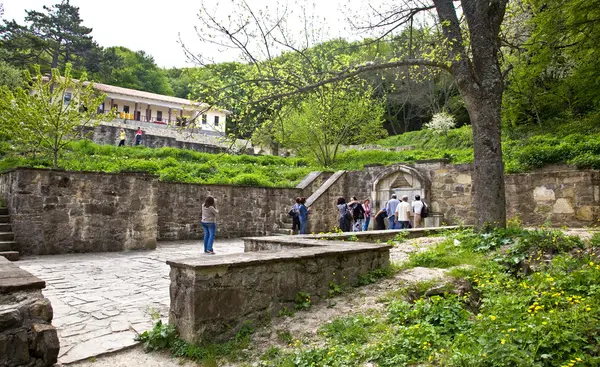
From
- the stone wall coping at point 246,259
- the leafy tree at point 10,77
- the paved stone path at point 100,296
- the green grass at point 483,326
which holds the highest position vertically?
the leafy tree at point 10,77

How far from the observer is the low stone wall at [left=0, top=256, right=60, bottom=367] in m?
3.06

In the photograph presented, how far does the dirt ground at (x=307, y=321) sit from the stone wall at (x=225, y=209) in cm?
1013

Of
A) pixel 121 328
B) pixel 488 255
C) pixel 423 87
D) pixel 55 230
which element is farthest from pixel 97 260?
pixel 423 87

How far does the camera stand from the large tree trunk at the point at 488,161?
7.19 metres

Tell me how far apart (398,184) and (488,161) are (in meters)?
9.13

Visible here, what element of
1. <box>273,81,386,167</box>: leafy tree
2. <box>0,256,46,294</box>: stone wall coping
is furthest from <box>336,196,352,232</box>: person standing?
<box>0,256,46,294</box>: stone wall coping

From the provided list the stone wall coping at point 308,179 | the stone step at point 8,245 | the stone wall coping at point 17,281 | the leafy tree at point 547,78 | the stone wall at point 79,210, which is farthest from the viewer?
the stone wall coping at point 308,179

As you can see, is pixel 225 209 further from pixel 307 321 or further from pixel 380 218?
pixel 307 321

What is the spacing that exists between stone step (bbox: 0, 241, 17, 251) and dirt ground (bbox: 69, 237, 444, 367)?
23.9 ft

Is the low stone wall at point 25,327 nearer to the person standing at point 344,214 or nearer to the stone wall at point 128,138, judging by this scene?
the person standing at point 344,214

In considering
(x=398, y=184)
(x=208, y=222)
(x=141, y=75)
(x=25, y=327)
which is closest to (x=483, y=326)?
(x=25, y=327)

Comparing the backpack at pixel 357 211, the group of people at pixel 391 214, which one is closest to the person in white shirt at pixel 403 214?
the group of people at pixel 391 214

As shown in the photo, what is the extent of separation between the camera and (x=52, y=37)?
136 ft

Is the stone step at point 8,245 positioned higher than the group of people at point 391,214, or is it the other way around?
the group of people at point 391,214
